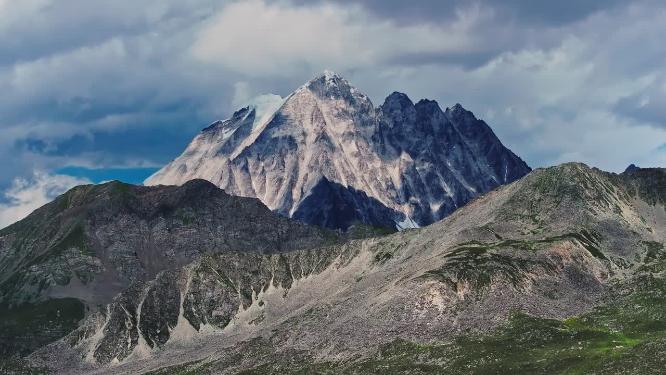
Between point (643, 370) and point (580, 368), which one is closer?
point (643, 370)

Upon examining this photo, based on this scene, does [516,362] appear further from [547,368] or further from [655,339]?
[655,339]

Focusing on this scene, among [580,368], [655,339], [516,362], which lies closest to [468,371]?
[516,362]

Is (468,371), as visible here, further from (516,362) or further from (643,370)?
(643,370)

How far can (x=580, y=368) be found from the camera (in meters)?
177

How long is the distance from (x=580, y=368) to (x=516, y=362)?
2132 centimetres

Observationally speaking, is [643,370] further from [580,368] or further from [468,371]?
[468,371]

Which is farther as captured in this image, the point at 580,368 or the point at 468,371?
the point at 468,371

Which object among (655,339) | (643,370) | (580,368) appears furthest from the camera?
(655,339)

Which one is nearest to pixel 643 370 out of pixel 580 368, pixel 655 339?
pixel 580 368

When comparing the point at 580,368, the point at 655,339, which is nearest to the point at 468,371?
the point at 580,368

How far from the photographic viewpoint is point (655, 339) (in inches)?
7598

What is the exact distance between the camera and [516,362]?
19638 cm

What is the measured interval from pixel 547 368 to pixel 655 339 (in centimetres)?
2824

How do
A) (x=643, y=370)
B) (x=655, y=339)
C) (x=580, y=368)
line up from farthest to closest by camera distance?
(x=655, y=339), (x=580, y=368), (x=643, y=370)
